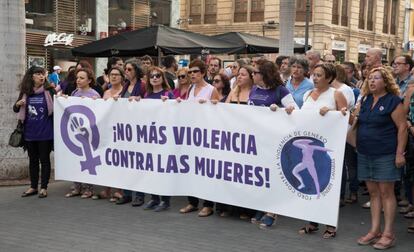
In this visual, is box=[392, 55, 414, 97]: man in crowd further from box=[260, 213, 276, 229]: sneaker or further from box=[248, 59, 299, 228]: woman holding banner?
box=[260, 213, 276, 229]: sneaker

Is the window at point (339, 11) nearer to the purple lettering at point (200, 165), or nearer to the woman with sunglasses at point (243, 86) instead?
the woman with sunglasses at point (243, 86)

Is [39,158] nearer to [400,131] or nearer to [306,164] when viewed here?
[306,164]

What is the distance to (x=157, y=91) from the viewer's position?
686cm

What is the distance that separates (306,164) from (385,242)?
108 centimetres

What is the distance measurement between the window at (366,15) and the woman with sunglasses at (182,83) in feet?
111

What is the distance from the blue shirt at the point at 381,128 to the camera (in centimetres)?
518

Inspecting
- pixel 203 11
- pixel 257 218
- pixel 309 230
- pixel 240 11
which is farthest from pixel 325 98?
pixel 203 11

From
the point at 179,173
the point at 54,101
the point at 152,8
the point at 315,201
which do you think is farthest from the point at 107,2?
the point at 315,201

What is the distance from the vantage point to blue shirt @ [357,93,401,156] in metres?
5.18

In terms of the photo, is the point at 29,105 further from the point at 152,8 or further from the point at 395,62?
the point at 152,8

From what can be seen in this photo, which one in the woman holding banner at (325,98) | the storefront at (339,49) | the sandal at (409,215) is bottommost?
the sandal at (409,215)

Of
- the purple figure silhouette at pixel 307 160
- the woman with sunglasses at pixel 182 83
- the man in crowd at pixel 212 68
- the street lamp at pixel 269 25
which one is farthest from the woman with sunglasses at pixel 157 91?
the street lamp at pixel 269 25

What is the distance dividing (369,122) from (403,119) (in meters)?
0.31

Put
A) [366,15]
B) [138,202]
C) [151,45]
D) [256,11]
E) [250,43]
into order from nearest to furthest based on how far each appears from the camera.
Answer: [138,202] → [151,45] → [250,43] → [256,11] → [366,15]
